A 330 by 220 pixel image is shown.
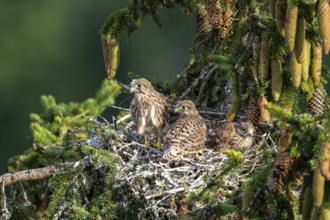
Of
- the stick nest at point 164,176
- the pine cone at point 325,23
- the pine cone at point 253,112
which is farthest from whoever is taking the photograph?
the pine cone at point 253,112

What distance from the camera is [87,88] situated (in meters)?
28.9

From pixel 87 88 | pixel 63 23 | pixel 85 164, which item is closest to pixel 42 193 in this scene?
pixel 85 164

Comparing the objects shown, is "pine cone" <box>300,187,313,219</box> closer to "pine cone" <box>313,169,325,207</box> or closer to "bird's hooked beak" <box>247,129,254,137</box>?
"pine cone" <box>313,169,325,207</box>

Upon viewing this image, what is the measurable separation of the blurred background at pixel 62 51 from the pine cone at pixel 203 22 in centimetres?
1731

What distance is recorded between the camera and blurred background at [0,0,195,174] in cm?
2797

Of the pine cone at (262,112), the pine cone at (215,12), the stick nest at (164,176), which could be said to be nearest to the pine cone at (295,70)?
the stick nest at (164,176)

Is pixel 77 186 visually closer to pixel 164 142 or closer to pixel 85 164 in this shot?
pixel 85 164

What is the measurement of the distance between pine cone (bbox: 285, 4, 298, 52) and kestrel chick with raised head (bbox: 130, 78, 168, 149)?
2057mm

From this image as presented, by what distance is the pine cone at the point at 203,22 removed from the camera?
7480 millimetres

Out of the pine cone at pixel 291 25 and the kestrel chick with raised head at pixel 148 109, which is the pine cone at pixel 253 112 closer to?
the kestrel chick with raised head at pixel 148 109

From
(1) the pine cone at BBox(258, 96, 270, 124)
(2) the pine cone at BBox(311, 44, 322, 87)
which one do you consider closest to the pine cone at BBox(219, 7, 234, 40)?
(1) the pine cone at BBox(258, 96, 270, 124)

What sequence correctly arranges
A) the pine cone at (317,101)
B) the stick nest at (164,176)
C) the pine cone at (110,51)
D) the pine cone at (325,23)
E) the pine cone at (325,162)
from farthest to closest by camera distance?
1. the pine cone at (110,51)
2. the pine cone at (317,101)
3. the stick nest at (164,176)
4. the pine cone at (325,23)
5. the pine cone at (325,162)

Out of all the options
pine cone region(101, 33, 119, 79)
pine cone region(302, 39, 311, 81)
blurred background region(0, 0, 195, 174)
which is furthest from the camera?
blurred background region(0, 0, 195, 174)

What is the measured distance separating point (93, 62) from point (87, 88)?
154 cm
